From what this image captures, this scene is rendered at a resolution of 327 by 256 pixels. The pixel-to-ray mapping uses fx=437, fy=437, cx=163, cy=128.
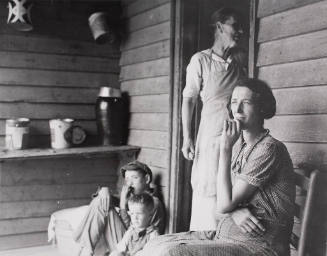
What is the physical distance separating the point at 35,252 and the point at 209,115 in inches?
91.0

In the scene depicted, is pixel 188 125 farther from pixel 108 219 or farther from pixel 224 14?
pixel 108 219

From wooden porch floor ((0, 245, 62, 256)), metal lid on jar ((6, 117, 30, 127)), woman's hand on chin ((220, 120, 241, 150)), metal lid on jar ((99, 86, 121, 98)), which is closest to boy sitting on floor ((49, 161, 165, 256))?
wooden porch floor ((0, 245, 62, 256))

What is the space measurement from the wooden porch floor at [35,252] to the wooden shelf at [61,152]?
967mm

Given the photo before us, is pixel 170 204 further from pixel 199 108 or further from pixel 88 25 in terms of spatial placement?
pixel 88 25

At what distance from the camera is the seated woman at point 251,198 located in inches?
82.7

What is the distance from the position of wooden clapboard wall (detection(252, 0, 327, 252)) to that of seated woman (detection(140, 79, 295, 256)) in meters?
0.28

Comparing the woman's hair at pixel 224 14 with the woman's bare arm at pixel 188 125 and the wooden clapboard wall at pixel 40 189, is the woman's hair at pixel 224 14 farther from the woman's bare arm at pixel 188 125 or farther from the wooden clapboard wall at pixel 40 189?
the wooden clapboard wall at pixel 40 189

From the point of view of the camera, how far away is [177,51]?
383cm

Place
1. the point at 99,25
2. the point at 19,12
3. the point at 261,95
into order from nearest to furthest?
the point at 261,95, the point at 19,12, the point at 99,25

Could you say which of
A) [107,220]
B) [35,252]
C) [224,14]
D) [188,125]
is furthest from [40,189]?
[224,14]

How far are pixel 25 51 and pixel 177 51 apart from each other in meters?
1.62

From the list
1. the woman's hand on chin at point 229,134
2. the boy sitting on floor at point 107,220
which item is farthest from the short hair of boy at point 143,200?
the woman's hand on chin at point 229,134

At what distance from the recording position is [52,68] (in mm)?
4535

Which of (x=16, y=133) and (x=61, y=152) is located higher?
(x=16, y=133)
